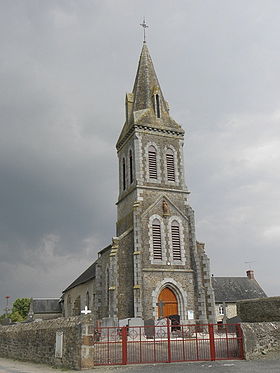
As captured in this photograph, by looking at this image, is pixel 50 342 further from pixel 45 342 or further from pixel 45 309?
pixel 45 309

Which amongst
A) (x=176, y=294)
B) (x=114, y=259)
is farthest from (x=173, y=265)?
(x=114, y=259)

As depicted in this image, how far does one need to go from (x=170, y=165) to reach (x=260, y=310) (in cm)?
1442

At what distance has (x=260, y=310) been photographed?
18.3 m

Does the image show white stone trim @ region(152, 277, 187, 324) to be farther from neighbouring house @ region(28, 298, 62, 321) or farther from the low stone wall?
neighbouring house @ region(28, 298, 62, 321)

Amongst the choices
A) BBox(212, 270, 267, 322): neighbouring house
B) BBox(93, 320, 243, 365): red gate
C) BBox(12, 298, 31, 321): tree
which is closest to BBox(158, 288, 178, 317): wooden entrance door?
BBox(93, 320, 243, 365): red gate

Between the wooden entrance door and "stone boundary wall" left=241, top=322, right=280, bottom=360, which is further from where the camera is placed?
the wooden entrance door

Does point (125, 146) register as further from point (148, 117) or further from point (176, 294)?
point (176, 294)

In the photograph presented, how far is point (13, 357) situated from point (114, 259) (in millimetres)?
8882

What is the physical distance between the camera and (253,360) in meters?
13.5

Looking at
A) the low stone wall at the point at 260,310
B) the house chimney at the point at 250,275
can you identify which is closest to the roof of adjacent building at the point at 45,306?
the house chimney at the point at 250,275

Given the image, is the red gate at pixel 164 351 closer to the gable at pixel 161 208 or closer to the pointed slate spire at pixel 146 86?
the gable at pixel 161 208

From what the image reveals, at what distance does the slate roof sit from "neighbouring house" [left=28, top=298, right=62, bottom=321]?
806 inches

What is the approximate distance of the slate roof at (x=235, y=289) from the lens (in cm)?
4650

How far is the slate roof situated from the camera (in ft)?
153
